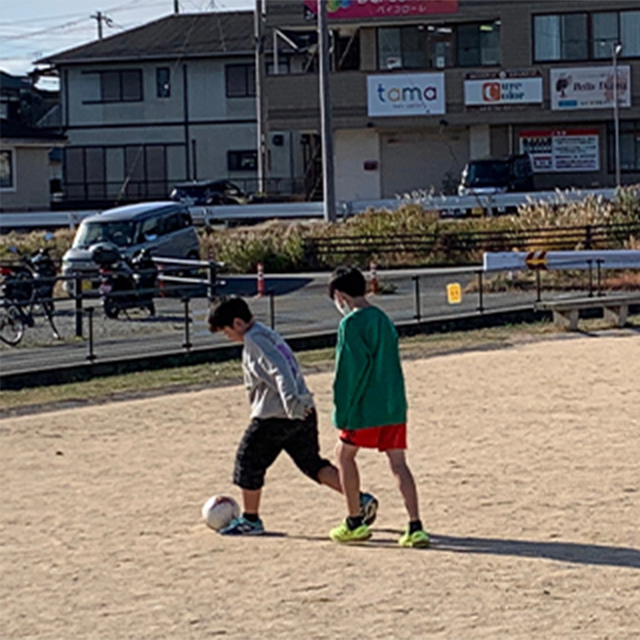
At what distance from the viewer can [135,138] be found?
206 ft

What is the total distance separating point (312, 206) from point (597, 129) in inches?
547

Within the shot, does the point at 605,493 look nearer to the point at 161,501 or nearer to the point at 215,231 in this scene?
the point at 161,501

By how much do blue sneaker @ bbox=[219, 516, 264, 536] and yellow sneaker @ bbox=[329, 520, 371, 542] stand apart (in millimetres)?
589

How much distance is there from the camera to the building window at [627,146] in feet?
165

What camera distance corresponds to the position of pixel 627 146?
50594 millimetres

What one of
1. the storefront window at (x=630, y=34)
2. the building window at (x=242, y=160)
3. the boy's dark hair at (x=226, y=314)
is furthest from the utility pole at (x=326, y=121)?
the boy's dark hair at (x=226, y=314)

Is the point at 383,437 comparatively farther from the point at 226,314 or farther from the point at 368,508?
the point at 226,314

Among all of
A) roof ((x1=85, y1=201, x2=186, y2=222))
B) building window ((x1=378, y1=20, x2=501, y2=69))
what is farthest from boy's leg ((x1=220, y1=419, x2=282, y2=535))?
building window ((x1=378, y1=20, x2=501, y2=69))

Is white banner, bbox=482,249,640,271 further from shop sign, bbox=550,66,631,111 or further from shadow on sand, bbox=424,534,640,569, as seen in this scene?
shop sign, bbox=550,66,631,111

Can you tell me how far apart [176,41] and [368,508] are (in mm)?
56152

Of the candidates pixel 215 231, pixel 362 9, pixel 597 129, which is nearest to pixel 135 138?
pixel 362 9

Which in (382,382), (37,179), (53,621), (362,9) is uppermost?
(362,9)

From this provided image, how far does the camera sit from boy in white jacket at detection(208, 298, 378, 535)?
872cm

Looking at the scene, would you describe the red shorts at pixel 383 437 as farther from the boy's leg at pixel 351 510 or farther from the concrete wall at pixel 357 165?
the concrete wall at pixel 357 165
